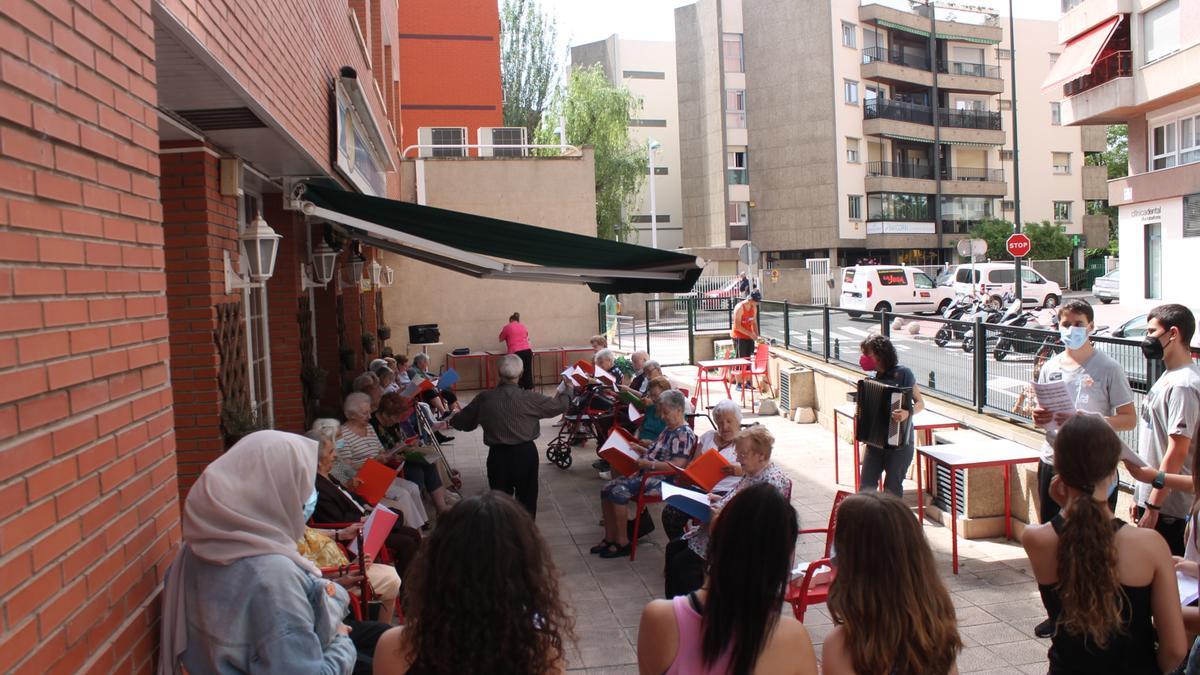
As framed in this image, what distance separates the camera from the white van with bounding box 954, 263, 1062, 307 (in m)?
31.8

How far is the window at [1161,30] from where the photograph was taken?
23328 mm

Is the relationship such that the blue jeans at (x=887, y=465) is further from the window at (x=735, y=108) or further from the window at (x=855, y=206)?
the window at (x=735, y=108)

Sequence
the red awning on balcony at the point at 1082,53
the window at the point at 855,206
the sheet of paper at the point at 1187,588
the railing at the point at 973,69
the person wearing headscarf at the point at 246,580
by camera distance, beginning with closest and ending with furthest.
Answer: the person wearing headscarf at the point at 246,580 < the sheet of paper at the point at 1187,588 < the red awning on balcony at the point at 1082,53 < the window at the point at 855,206 < the railing at the point at 973,69

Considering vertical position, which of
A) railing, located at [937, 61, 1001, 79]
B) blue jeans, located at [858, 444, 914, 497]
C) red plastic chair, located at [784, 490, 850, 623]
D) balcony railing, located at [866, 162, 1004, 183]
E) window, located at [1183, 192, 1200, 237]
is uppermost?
railing, located at [937, 61, 1001, 79]

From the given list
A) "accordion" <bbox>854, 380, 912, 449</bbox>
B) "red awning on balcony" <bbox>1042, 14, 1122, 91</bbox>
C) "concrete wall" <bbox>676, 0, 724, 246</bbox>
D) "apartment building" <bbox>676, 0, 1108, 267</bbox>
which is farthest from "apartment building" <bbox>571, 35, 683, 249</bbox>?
"accordion" <bbox>854, 380, 912, 449</bbox>

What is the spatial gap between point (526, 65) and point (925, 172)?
2182cm

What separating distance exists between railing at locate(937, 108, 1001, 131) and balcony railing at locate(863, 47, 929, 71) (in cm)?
266

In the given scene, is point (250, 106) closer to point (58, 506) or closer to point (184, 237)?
point (184, 237)

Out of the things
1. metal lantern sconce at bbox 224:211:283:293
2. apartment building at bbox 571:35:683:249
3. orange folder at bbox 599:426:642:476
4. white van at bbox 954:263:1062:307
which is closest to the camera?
metal lantern sconce at bbox 224:211:283:293

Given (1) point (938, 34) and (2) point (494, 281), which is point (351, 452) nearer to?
(2) point (494, 281)

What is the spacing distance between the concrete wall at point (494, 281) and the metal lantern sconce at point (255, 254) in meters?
12.5

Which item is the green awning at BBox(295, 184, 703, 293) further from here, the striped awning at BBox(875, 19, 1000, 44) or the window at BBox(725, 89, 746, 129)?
the striped awning at BBox(875, 19, 1000, 44)

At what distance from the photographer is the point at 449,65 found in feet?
90.8

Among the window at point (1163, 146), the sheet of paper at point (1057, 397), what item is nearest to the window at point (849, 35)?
the window at point (1163, 146)
